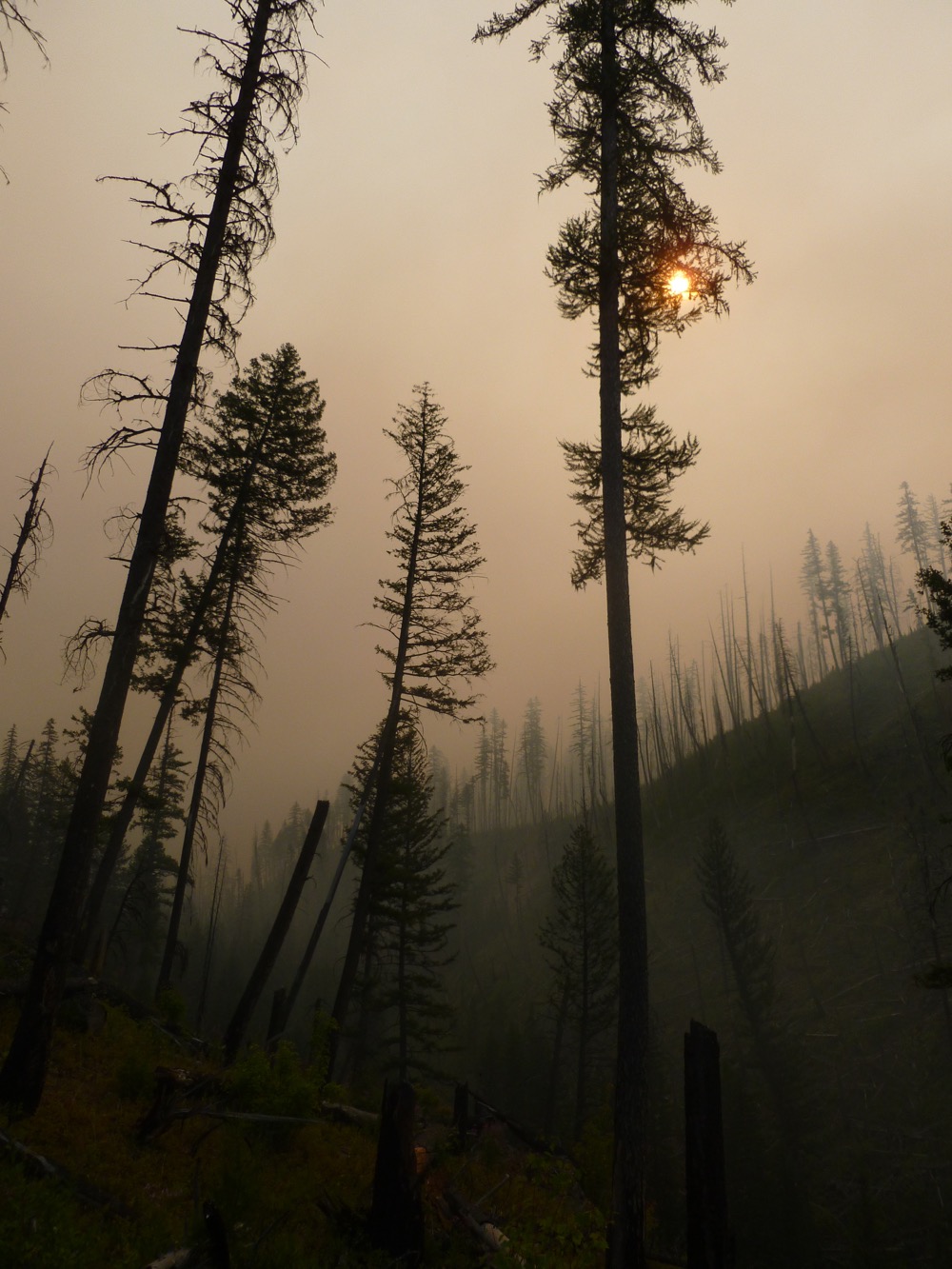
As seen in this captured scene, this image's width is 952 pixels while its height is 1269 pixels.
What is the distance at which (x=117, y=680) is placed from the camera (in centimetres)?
780

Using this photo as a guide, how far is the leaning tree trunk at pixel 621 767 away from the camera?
6.55 meters

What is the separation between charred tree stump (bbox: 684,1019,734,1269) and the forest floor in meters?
1.42

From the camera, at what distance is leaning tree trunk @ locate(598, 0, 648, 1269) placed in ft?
21.5

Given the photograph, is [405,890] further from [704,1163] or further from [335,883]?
[704,1163]

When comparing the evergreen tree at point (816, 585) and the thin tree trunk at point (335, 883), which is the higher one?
the evergreen tree at point (816, 585)

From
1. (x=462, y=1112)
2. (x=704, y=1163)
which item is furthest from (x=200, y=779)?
(x=704, y=1163)

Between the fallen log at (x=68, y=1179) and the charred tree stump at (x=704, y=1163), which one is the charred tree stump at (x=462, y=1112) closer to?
the charred tree stump at (x=704, y=1163)

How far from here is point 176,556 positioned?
14867 millimetres

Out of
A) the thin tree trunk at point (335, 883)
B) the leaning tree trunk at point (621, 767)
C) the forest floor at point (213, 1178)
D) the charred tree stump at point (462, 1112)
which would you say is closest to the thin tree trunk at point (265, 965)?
the forest floor at point (213, 1178)

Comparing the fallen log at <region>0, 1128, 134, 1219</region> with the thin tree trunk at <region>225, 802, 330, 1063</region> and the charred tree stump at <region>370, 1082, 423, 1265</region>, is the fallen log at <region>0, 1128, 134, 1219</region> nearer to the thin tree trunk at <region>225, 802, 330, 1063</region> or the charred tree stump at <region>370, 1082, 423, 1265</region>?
the charred tree stump at <region>370, 1082, 423, 1265</region>

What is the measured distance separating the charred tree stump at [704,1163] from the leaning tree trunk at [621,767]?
146cm

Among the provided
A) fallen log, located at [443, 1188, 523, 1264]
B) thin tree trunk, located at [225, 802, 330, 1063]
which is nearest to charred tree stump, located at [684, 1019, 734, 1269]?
fallen log, located at [443, 1188, 523, 1264]

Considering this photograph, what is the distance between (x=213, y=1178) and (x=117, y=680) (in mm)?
5227

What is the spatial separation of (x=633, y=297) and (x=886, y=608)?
324 ft
